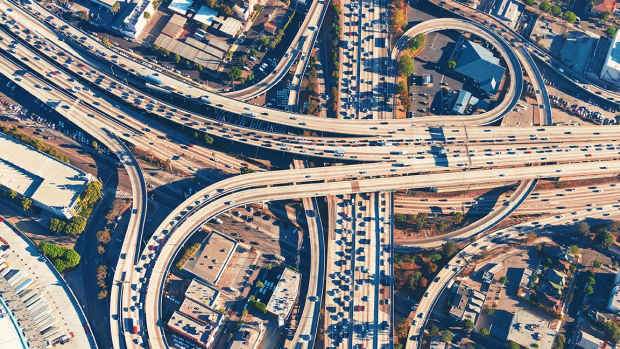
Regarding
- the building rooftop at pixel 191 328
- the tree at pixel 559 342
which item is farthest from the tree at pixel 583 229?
the building rooftop at pixel 191 328

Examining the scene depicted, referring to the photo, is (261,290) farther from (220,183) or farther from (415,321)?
(415,321)

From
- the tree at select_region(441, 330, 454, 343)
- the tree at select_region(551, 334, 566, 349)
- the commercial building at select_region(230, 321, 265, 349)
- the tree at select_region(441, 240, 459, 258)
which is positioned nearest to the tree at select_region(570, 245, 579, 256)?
the tree at select_region(551, 334, 566, 349)

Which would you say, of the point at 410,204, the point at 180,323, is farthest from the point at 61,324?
the point at 410,204

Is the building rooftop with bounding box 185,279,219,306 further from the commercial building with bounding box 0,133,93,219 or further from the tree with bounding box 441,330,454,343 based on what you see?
the tree with bounding box 441,330,454,343

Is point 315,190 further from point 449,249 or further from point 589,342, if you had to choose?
point 589,342

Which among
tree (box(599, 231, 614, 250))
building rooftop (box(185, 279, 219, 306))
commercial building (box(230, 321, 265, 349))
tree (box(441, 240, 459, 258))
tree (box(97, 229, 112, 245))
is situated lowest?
commercial building (box(230, 321, 265, 349))
